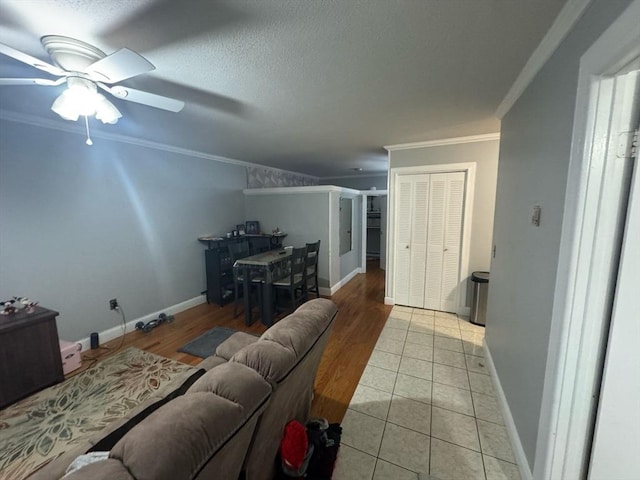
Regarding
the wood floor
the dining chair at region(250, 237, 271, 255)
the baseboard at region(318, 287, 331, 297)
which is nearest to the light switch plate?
the wood floor

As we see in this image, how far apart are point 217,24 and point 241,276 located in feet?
9.89

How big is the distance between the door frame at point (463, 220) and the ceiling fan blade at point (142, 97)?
2879 mm

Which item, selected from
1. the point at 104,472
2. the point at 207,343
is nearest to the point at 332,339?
the point at 207,343

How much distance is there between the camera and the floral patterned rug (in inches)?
65.6

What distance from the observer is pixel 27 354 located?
6.91 ft

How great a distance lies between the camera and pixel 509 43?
1408 mm

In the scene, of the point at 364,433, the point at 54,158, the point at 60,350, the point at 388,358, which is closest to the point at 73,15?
the point at 54,158

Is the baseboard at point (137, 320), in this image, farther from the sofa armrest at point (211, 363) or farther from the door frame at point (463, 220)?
the door frame at point (463, 220)

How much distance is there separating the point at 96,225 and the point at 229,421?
3.21 metres

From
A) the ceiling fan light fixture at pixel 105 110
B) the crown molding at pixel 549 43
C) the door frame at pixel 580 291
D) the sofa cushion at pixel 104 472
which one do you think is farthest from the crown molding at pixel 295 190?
the sofa cushion at pixel 104 472

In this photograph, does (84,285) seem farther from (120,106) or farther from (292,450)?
(292,450)

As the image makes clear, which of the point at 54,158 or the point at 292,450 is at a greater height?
the point at 54,158

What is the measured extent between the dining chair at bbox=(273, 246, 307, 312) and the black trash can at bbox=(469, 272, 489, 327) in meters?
2.26

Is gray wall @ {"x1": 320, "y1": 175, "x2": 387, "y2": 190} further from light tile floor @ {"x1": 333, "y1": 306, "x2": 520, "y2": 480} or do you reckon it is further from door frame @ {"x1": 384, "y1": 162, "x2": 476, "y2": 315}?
light tile floor @ {"x1": 333, "y1": 306, "x2": 520, "y2": 480}
